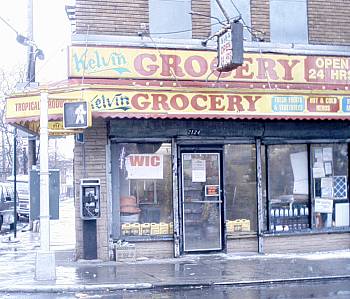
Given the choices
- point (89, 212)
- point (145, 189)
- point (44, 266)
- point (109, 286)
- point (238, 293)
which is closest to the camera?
point (238, 293)

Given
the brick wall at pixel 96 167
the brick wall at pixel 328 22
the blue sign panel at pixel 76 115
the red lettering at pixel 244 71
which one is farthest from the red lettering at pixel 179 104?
the brick wall at pixel 328 22

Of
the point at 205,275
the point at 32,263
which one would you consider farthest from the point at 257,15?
the point at 32,263

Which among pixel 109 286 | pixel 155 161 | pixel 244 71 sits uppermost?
pixel 244 71

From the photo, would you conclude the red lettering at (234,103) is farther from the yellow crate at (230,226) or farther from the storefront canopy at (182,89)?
the yellow crate at (230,226)

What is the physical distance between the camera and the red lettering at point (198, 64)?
14492mm

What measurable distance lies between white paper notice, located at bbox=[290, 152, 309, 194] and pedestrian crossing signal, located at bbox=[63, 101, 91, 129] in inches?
223

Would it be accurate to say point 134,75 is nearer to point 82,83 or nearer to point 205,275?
point 82,83

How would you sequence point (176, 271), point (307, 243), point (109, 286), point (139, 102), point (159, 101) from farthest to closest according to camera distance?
point (307, 243) → point (159, 101) → point (139, 102) → point (176, 271) → point (109, 286)

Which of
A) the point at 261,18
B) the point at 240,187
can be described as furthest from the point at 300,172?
the point at 261,18

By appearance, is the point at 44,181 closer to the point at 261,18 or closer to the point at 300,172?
the point at 300,172

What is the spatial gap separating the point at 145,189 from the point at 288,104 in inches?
143

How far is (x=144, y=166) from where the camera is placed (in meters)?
14.6

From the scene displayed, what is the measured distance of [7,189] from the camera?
27.6m

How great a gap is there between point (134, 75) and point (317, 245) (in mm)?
5851
